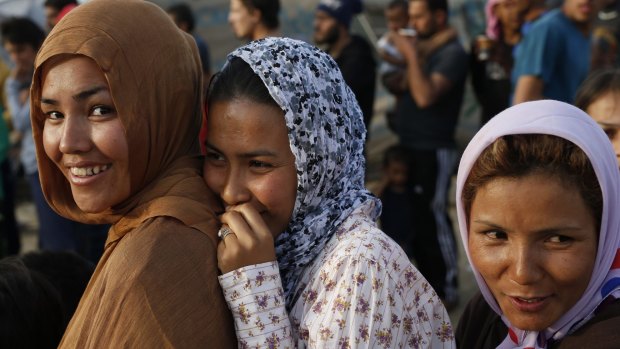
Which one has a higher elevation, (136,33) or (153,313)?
(136,33)

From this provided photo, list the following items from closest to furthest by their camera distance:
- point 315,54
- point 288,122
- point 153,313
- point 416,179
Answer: point 153,313 < point 288,122 < point 315,54 < point 416,179

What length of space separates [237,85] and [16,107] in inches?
198

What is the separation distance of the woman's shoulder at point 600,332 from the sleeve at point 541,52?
125 inches

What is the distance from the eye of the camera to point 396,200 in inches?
261

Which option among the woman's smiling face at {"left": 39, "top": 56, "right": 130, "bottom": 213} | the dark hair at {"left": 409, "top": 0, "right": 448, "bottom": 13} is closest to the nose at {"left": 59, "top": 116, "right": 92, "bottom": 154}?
the woman's smiling face at {"left": 39, "top": 56, "right": 130, "bottom": 213}

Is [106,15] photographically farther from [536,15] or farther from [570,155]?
[536,15]

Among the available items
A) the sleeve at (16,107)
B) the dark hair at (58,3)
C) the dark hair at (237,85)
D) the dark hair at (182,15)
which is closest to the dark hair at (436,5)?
the dark hair at (182,15)

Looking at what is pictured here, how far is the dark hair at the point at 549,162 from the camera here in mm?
2201

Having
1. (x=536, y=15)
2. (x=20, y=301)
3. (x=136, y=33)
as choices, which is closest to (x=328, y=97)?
(x=136, y=33)

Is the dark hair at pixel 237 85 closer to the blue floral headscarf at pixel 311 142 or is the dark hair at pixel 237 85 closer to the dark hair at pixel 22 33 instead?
the blue floral headscarf at pixel 311 142

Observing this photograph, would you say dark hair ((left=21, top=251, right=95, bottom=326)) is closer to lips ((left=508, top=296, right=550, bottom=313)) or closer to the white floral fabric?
the white floral fabric

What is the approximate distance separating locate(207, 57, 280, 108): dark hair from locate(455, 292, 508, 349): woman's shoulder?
0.90 meters

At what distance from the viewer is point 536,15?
6496 mm

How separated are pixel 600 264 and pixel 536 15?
14.9 ft
